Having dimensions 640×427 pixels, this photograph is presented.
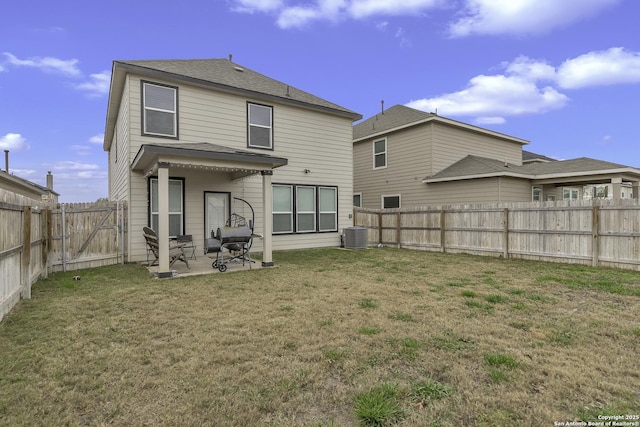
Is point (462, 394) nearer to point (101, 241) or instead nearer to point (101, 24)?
point (101, 241)

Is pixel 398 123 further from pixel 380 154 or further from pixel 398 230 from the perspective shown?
pixel 398 230

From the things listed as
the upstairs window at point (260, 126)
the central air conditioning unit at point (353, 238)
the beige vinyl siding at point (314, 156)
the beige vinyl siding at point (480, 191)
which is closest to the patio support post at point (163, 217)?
the upstairs window at point (260, 126)

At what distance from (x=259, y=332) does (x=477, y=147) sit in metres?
16.1

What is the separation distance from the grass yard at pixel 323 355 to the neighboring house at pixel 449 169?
8.50 m

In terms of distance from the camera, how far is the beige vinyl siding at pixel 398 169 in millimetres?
15258

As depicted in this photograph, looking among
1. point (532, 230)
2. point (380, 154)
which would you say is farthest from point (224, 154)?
point (380, 154)

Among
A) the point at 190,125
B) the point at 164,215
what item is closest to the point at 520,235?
the point at 164,215

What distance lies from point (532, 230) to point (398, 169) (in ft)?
25.6

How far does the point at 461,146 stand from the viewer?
15.9 m

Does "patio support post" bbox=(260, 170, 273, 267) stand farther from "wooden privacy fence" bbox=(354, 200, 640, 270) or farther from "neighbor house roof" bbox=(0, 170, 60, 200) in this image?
"neighbor house roof" bbox=(0, 170, 60, 200)

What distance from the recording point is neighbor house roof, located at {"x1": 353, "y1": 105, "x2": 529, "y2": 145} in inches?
593

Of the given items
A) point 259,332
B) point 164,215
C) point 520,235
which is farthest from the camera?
point 520,235

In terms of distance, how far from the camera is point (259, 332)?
147 inches

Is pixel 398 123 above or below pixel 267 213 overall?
above
